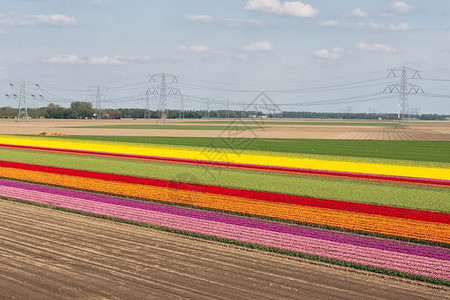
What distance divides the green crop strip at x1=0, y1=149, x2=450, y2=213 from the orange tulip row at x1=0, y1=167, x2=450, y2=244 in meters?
3.13

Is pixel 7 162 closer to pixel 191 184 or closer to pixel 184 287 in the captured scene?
pixel 191 184

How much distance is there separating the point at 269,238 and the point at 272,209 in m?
4.60

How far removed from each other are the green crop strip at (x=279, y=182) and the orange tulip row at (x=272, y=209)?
3.13 metres

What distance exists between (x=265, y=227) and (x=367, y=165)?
71.2ft

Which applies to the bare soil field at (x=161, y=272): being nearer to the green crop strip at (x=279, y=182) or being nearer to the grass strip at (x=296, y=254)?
the grass strip at (x=296, y=254)

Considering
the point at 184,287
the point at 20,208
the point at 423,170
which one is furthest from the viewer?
the point at 423,170

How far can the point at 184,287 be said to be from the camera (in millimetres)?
13117

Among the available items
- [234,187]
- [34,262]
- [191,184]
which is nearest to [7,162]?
[191,184]

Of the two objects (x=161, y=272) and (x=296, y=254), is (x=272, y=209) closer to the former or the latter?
(x=296, y=254)

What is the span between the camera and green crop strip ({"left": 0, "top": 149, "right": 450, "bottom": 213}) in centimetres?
2483

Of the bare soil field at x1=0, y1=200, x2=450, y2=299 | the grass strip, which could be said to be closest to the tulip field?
the grass strip

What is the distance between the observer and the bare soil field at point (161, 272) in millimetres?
12758

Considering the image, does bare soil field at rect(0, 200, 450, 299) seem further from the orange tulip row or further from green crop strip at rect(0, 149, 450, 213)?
green crop strip at rect(0, 149, 450, 213)

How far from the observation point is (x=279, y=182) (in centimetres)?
2995
